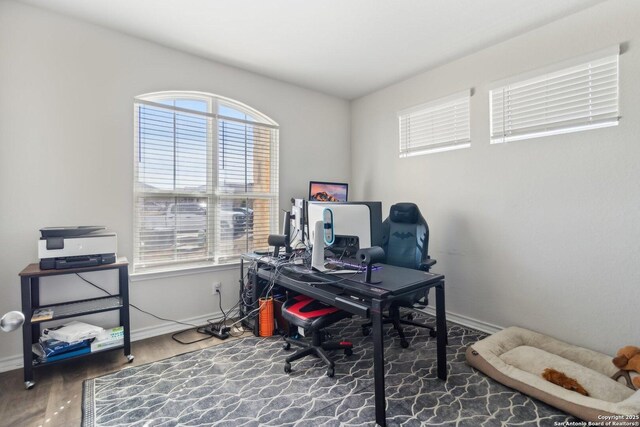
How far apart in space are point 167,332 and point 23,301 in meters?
1.18

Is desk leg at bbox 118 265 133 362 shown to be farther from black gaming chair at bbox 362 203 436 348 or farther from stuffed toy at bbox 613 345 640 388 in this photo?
stuffed toy at bbox 613 345 640 388

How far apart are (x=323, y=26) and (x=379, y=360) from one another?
2.54 m

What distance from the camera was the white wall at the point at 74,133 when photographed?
7.48 feet

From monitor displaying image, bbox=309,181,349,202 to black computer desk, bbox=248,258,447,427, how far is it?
149cm

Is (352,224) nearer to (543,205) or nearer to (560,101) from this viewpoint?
(543,205)

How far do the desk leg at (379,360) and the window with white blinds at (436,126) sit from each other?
226 cm

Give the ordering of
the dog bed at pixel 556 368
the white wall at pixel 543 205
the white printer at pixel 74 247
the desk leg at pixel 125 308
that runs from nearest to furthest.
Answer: the dog bed at pixel 556 368 → the white printer at pixel 74 247 → the white wall at pixel 543 205 → the desk leg at pixel 125 308

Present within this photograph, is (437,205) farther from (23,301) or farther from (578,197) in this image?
(23,301)

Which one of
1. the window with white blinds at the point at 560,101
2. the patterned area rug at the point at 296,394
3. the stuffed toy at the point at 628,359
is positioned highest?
the window with white blinds at the point at 560,101

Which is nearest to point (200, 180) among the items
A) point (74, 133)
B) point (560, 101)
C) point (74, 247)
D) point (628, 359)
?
point (74, 133)

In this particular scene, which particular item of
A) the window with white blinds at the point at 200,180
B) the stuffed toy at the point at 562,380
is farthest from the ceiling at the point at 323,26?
the stuffed toy at the point at 562,380

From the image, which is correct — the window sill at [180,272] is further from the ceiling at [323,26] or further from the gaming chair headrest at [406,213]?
the ceiling at [323,26]

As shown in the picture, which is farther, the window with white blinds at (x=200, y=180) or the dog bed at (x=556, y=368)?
the window with white blinds at (x=200, y=180)

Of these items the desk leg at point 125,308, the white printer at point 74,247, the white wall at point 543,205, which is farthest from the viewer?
the desk leg at point 125,308
